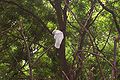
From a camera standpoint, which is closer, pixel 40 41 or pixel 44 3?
pixel 44 3

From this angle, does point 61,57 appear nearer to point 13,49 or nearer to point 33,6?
point 33,6

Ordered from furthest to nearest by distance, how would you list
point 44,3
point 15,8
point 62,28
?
point 44,3 < point 15,8 < point 62,28

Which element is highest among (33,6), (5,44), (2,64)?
(33,6)

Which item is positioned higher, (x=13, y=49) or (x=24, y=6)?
(x=24, y=6)

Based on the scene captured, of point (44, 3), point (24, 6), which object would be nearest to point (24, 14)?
point (24, 6)

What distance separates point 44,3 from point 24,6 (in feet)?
1.61

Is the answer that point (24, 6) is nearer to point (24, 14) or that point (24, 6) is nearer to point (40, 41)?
point (24, 14)

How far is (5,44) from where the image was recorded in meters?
4.62

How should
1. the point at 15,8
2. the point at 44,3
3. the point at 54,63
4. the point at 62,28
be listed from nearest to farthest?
the point at 62,28
the point at 15,8
the point at 44,3
the point at 54,63

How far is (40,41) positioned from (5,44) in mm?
612

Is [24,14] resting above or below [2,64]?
above

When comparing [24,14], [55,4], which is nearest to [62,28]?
[55,4]

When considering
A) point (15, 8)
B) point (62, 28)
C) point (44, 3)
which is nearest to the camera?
point (62, 28)

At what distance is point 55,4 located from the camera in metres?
3.89
